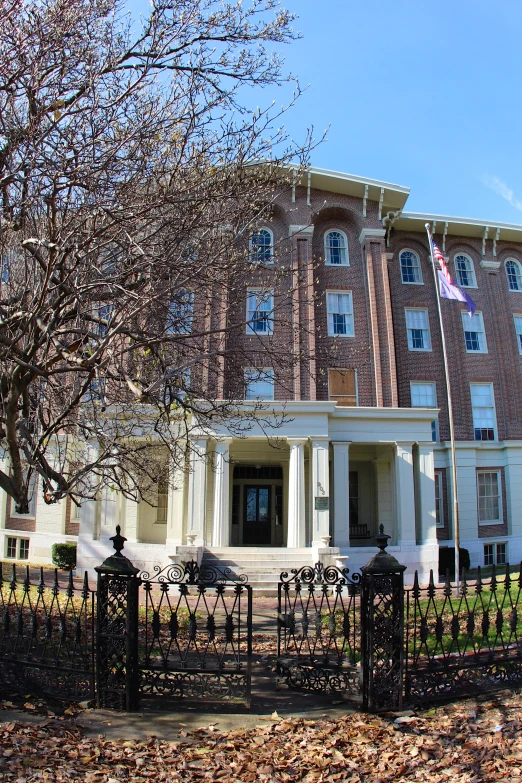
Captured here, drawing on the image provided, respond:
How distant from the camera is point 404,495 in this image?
21828mm

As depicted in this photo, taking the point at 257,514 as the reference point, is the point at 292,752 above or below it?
below

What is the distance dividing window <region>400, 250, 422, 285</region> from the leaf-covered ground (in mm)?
23097

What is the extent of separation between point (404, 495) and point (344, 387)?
16.5ft

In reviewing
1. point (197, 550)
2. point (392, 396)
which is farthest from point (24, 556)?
point (392, 396)

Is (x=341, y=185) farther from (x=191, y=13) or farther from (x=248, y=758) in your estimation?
(x=248, y=758)

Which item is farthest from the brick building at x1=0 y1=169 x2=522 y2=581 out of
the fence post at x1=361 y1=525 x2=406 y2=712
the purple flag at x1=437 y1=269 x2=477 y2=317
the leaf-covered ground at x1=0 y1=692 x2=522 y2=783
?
the leaf-covered ground at x1=0 y1=692 x2=522 y2=783

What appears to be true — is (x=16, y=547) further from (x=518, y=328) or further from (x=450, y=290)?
(x=518, y=328)

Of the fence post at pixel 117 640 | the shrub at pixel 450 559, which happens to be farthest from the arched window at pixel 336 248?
the fence post at pixel 117 640

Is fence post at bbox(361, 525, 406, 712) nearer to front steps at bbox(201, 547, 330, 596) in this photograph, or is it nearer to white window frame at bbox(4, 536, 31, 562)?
front steps at bbox(201, 547, 330, 596)

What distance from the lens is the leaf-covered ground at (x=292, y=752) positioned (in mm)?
4812

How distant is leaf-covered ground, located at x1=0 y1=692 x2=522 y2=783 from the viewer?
481 cm

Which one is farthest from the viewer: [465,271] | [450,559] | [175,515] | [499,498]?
[465,271]

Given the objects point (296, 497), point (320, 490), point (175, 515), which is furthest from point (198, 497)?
point (320, 490)

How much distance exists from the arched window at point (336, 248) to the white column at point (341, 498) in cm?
851
